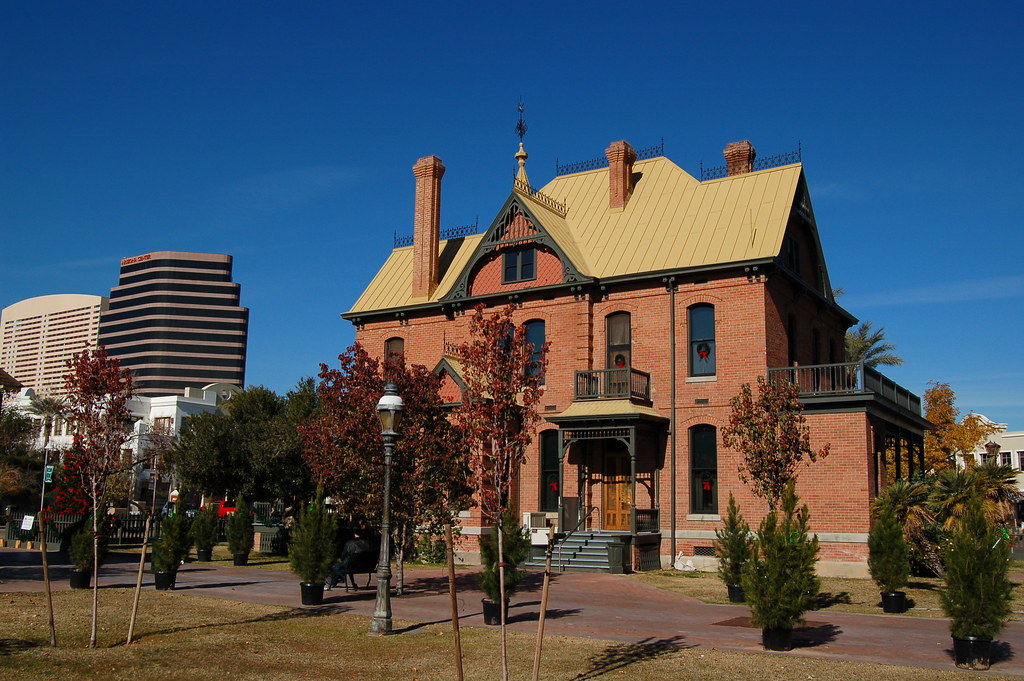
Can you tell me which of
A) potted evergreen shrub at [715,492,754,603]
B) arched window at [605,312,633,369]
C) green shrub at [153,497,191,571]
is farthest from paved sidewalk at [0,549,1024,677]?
arched window at [605,312,633,369]

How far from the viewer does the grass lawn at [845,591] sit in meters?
18.3

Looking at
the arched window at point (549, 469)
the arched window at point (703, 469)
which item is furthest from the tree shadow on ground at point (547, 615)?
the arched window at point (549, 469)

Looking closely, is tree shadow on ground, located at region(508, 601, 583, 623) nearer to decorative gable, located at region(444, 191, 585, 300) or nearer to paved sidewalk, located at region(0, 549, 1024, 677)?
paved sidewalk, located at region(0, 549, 1024, 677)

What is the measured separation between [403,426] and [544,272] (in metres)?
12.9

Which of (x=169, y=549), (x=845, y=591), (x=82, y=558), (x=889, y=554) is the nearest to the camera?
(x=889, y=554)

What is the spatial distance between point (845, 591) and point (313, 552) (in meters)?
12.6

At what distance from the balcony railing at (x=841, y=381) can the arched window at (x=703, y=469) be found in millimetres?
2838

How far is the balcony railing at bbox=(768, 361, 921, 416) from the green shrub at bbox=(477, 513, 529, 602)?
38.3ft

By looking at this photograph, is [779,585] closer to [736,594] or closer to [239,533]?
[736,594]

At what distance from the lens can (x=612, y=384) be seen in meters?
28.6

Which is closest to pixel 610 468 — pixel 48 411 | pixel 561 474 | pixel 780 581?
pixel 561 474

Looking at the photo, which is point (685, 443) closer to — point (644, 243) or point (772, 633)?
point (644, 243)

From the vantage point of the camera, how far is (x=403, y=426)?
1944 centimetres

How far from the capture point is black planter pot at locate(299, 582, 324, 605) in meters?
17.3
